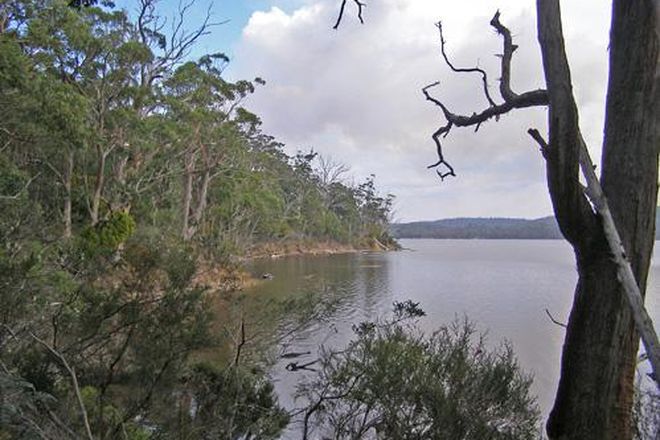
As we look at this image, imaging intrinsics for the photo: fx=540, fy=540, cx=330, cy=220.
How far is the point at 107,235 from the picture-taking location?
21.9ft

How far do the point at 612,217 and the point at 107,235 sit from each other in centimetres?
622

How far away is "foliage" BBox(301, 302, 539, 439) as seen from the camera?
3.73m

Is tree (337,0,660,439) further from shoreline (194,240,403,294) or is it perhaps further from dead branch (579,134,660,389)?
shoreline (194,240,403,294)

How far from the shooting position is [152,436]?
3.40 m

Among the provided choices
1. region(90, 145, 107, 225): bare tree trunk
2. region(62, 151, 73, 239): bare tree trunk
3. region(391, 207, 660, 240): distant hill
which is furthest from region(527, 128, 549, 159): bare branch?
region(391, 207, 660, 240): distant hill

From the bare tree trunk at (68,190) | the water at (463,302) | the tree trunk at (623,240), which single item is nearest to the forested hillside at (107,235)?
the bare tree trunk at (68,190)

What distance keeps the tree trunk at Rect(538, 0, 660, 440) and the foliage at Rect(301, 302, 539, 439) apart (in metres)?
2.04

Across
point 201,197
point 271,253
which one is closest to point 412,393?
point 201,197

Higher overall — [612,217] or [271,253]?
[612,217]

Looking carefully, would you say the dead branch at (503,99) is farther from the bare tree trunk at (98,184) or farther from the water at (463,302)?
the bare tree trunk at (98,184)

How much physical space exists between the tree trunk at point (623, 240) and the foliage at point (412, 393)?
6.68 ft

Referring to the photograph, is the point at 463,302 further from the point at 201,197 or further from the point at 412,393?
the point at 412,393

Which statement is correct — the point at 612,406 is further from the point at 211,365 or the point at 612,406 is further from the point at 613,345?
the point at 211,365

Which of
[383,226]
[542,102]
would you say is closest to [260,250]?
[383,226]
